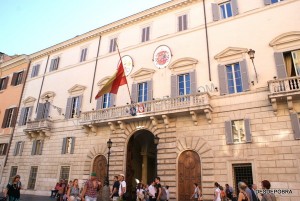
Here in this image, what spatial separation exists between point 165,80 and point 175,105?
9.63ft

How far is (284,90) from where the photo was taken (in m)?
12.9

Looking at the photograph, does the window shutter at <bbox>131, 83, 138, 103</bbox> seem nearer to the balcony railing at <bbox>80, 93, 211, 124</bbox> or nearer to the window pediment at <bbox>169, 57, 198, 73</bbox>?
the balcony railing at <bbox>80, 93, 211, 124</bbox>

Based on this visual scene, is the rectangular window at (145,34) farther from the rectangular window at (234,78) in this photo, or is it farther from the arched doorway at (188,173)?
the arched doorway at (188,173)

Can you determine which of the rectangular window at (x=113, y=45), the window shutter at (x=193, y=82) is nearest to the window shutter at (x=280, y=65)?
the window shutter at (x=193, y=82)

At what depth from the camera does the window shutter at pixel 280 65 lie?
45.8 ft

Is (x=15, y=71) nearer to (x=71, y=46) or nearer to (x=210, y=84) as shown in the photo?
(x=71, y=46)

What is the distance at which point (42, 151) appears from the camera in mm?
22547

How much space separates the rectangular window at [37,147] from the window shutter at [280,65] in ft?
68.5

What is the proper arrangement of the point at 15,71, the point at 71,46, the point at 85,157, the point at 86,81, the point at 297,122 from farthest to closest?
1. the point at 15,71
2. the point at 71,46
3. the point at 86,81
4. the point at 85,157
5. the point at 297,122

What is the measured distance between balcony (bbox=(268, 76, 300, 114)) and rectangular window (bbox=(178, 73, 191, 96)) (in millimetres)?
A: 5502

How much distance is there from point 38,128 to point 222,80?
17.2 meters

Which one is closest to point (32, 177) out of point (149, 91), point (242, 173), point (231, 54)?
point (149, 91)

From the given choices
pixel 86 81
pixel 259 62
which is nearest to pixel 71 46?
pixel 86 81

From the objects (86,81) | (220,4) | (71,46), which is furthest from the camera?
(71,46)
